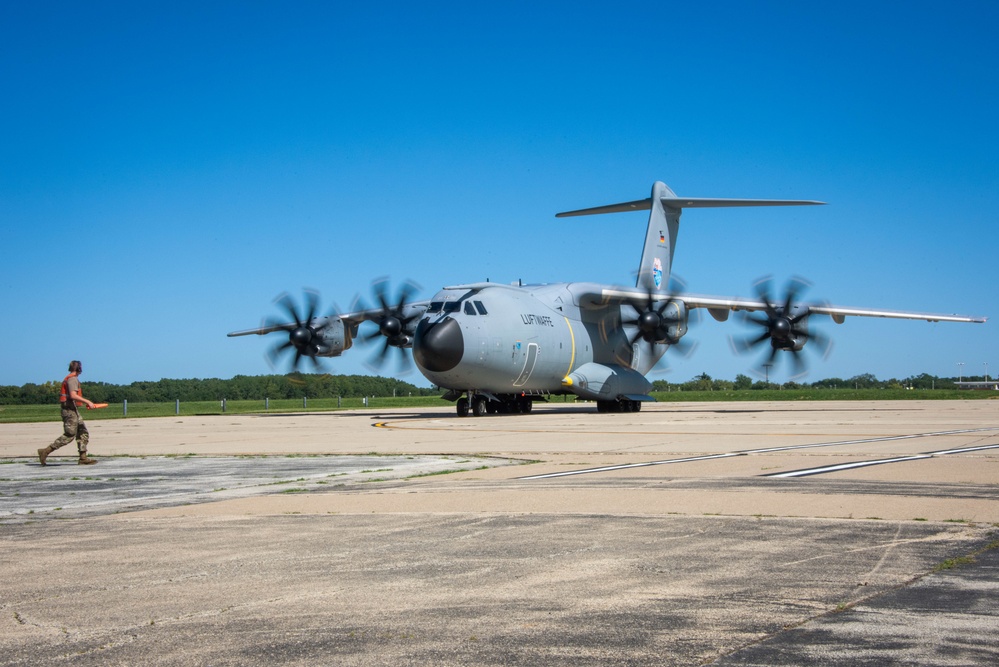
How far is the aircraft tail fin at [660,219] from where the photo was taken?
150 feet

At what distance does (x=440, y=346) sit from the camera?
1312 inches

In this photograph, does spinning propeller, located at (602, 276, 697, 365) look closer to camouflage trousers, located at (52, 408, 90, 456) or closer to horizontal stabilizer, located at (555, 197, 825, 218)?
horizontal stabilizer, located at (555, 197, 825, 218)

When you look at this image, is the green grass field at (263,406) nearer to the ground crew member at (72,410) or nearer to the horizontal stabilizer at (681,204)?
the horizontal stabilizer at (681,204)

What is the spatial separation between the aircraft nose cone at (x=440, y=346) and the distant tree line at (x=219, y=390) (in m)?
22.9

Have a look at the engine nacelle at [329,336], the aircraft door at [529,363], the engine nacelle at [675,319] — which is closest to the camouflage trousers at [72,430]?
the aircraft door at [529,363]

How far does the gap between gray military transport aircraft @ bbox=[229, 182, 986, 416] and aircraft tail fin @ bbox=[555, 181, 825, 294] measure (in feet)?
0.20

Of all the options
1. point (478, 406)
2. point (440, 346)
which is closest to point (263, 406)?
point (478, 406)

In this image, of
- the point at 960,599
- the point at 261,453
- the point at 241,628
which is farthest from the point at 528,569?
the point at 261,453

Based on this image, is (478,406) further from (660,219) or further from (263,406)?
(263,406)

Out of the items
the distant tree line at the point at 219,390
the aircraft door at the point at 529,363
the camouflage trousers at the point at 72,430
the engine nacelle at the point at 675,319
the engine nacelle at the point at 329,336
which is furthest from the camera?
the distant tree line at the point at 219,390

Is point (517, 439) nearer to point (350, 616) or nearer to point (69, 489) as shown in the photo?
point (69, 489)

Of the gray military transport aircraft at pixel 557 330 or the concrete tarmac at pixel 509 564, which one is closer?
the concrete tarmac at pixel 509 564

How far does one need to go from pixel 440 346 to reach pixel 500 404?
775 centimetres

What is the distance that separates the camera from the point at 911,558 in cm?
707
